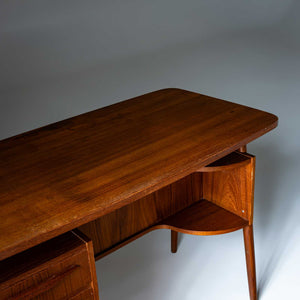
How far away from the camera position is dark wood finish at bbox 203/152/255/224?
182 cm

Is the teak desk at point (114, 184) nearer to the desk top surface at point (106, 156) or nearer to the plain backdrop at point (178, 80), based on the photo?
the desk top surface at point (106, 156)

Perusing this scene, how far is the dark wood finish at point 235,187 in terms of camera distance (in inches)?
71.6

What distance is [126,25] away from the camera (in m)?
6.00

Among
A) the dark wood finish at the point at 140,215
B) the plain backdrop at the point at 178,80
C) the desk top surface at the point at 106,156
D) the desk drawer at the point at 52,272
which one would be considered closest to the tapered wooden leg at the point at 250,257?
the plain backdrop at the point at 178,80

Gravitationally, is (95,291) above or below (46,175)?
below

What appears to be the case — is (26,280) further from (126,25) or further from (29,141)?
(126,25)

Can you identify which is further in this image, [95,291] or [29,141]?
[29,141]

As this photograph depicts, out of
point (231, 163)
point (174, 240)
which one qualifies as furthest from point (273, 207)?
point (231, 163)

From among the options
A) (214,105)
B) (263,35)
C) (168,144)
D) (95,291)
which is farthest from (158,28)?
(95,291)

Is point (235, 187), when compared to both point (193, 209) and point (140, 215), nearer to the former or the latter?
point (193, 209)

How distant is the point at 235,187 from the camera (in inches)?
74.9

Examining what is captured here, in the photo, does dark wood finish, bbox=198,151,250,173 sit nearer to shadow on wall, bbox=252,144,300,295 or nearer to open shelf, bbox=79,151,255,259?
open shelf, bbox=79,151,255,259

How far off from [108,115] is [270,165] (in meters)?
1.48

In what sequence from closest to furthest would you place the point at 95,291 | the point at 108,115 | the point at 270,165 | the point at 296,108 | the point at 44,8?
the point at 95,291 → the point at 108,115 → the point at 270,165 → the point at 296,108 → the point at 44,8
